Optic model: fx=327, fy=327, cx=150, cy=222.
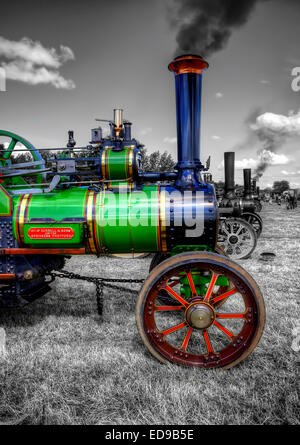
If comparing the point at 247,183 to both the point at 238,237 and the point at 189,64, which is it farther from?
the point at 189,64

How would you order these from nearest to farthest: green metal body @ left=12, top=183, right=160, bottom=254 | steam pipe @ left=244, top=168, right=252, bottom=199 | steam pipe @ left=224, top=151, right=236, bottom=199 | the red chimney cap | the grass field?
the grass field
the red chimney cap
green metal body @ left=12, top=183, right=160, bottom=254
steam pipe @ left=224, top=151, right=236, bottom=199
steam pipe @ left=244, top=168, right=252, bottom=199

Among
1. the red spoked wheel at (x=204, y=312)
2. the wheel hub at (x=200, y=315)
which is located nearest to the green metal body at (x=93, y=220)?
the red spoked wheel at (x=204, y=312)

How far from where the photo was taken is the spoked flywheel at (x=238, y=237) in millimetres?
6910

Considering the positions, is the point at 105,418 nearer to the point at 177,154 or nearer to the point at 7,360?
the point at 7,360

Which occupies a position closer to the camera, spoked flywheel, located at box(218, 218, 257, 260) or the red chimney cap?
the red chimney cap

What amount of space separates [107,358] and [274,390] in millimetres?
1333

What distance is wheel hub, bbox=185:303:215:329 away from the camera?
98.7 inches

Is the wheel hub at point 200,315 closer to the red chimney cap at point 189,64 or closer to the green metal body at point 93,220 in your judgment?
the green metal body at point 93,220

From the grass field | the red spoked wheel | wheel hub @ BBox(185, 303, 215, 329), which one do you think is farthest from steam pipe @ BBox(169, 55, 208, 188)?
the grass field

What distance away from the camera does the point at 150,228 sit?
110 inches

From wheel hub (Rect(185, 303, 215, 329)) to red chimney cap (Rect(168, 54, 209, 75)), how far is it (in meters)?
1.93

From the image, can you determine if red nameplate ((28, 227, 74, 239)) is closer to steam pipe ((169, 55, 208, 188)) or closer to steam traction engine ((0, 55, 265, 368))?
steam traction engine ((0, 55, 265, 368))

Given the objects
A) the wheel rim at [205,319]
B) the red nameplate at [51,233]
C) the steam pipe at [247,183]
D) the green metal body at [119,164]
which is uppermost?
the steam pipe at [247,183]

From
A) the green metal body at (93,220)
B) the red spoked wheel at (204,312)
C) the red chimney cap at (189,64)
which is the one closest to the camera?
the red spoked wheel at (204,312)
